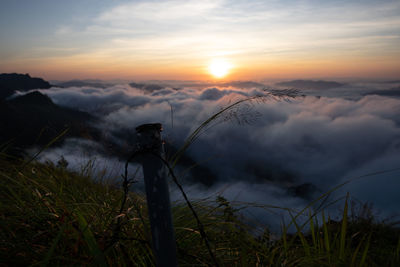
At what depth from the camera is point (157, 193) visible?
1253 mm

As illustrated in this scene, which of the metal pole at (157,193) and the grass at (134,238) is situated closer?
the metal pole at (157,193)

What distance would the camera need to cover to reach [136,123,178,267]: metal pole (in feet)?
3.87

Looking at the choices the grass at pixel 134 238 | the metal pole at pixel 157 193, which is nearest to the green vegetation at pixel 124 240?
the grass at pixel 134 238

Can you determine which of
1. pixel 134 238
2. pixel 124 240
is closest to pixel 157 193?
pixel 134 238

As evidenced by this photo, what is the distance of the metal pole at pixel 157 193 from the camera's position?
118 cm

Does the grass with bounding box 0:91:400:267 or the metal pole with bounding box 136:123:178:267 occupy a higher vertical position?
the metal pole with bounding box 136:123:178:267

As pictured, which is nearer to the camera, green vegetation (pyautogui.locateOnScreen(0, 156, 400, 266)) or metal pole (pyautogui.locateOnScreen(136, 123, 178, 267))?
metal pole (pyautogui.locateOnScreen(136, 123, 178, 267))

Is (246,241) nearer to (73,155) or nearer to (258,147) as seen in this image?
(73,155)

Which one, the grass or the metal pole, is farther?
the grass

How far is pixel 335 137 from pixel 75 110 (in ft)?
534

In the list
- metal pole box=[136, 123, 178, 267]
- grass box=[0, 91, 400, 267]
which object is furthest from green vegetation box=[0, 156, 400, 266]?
metal pole box=[136, 123, 178, 267]

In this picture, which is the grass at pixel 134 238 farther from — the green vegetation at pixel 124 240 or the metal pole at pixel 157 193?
the metal pole at pixel 157 193

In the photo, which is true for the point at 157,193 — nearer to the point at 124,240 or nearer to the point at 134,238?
the point at 134,238

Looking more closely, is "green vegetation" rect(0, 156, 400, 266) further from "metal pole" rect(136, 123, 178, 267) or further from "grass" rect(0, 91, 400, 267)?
"metal pole" rect(136, 123, 178, 267)
